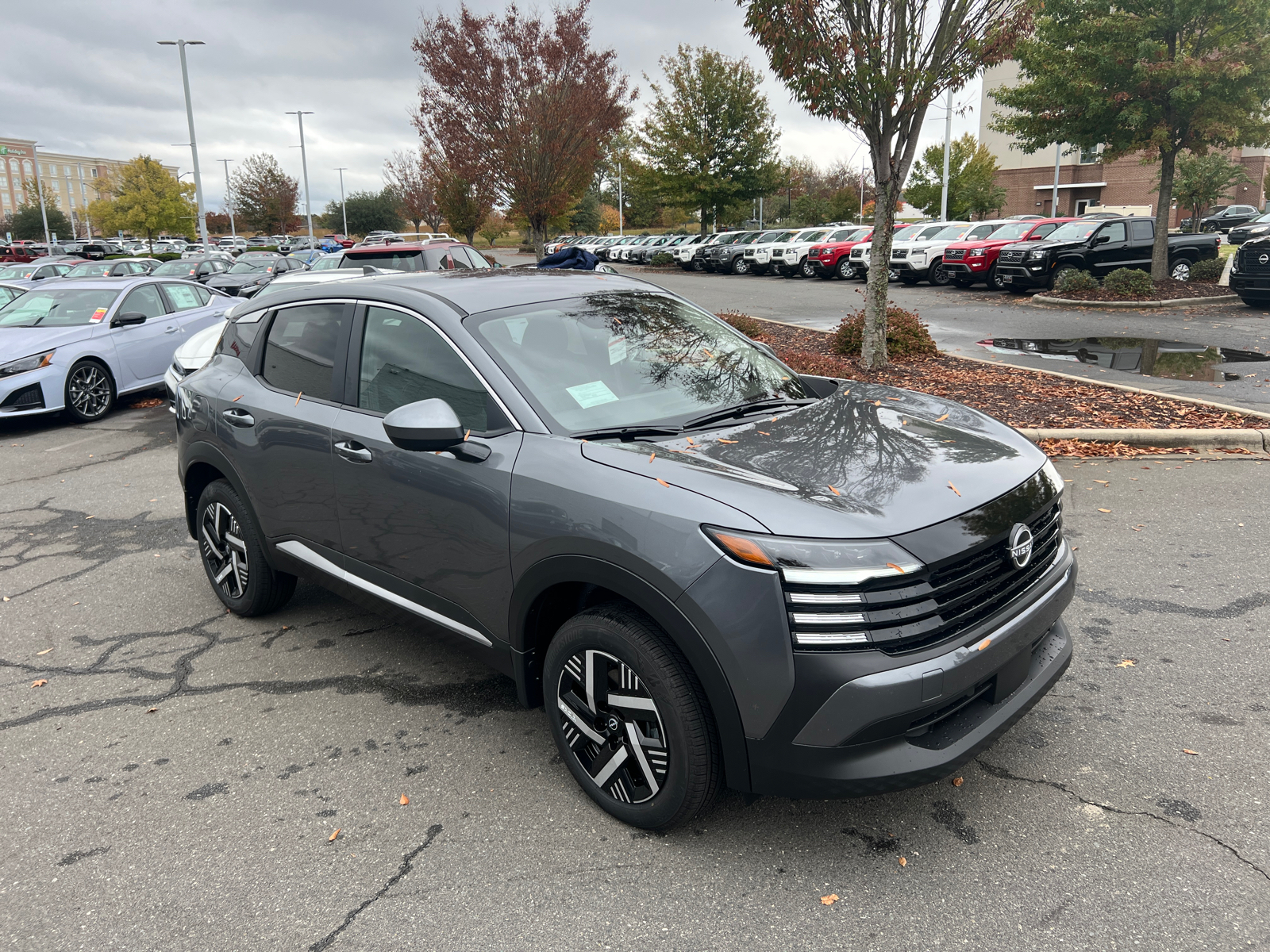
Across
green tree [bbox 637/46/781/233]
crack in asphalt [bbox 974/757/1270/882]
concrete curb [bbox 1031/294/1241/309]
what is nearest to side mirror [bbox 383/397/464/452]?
crack in asphalt [bbox 974/757/1270/882]

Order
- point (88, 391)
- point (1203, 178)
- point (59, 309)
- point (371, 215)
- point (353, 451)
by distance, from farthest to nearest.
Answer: point (371, 215) < point (1203, 178) < point (59, 309) < point (88, 391) < point (353, 451)

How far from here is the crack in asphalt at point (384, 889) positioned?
255 centimetres

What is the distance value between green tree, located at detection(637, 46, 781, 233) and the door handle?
135 ft

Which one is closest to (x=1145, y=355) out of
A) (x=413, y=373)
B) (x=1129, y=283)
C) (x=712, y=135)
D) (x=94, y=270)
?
(x=1129, y=283)

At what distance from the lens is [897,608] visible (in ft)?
8.24

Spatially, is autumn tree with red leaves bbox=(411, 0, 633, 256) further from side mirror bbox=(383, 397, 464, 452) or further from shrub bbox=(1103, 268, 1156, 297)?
side mirror bbox=(383, 397, 464, 452)

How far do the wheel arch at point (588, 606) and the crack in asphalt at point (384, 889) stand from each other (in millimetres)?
553

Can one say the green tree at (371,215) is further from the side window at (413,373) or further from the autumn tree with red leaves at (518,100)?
the side window at (413,373)

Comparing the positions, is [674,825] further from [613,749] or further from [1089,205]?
[1089,205]

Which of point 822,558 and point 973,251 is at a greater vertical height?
point 973,251

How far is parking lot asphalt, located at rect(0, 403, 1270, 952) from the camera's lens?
8.43 feet

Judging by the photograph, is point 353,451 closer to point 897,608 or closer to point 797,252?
point 897,608

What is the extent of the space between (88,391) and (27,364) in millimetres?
700

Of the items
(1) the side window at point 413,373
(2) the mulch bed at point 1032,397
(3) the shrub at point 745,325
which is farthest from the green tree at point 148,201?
(1) the side window at point 413,373
